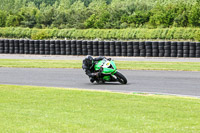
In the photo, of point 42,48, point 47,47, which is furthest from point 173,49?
point 42,48

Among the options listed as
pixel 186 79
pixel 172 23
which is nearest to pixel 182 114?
pixel 186 79

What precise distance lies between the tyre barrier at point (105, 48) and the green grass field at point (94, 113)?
1641 centimetres

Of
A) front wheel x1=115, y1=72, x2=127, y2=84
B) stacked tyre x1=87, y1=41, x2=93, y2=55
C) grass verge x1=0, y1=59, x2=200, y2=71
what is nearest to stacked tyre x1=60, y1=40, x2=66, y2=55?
stacked tyre x1=87, y1=41, x2=93, y2=55

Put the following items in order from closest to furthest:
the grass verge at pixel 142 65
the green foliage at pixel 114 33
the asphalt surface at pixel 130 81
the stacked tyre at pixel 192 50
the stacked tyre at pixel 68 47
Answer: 1. the asphalt surface at pixel 130 81
2. the grass verge at pixel 142 65
3. the stacked tyre at pixel 192 50
4. the stacked tyre at pixel 68 47
5. the green foliage at pixel 114 33

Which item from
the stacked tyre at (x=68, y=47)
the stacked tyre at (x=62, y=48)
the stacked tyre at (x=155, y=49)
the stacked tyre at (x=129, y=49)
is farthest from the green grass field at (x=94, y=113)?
the stacked tyre at (x=62, y=48)

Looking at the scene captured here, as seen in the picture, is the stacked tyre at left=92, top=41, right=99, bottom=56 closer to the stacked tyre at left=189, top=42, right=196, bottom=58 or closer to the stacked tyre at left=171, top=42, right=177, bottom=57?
the stacked tyre at left=171, top=42, right=177, bottom=57

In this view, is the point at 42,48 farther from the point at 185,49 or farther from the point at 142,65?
the point at 142,65

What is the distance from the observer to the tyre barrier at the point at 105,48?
27.8 metres

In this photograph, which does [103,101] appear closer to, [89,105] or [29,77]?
[89,105]

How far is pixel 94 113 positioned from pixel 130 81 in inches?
292

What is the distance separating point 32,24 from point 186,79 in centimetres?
9239

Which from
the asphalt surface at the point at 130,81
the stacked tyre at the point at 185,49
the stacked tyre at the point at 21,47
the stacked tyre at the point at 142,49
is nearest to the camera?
the asphalt surface at the point at 130,81

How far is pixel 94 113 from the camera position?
8828mm

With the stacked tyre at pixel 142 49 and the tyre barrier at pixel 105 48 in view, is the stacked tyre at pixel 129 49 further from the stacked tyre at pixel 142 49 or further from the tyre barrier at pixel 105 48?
the stacked tyre at pixel 142 49
